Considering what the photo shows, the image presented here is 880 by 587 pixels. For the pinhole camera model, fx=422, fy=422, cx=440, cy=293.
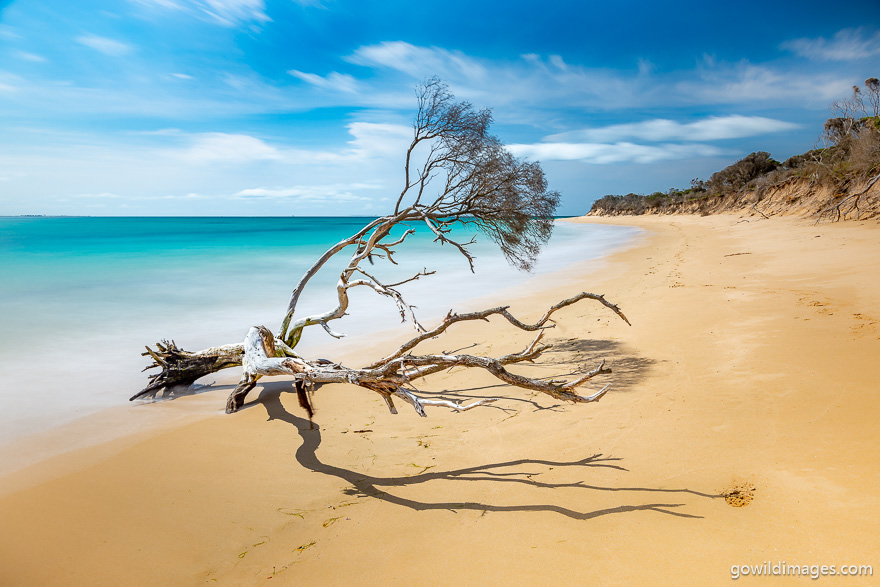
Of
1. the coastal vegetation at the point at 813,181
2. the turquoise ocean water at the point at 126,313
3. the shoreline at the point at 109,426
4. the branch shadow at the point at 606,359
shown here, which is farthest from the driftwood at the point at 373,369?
the coastal vegetation at the point at 813,181

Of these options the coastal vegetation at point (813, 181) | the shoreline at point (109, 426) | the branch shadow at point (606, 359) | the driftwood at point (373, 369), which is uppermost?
the coastal vegetation at point (813, 181)

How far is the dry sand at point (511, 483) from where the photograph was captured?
2506 mm

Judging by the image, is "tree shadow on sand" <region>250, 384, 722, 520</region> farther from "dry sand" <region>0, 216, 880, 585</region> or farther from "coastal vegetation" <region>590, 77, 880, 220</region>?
"coastal vegetation" <region>590, 77, 880, 220</region>

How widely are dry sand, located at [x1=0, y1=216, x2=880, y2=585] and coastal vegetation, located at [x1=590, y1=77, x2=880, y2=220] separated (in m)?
11.9

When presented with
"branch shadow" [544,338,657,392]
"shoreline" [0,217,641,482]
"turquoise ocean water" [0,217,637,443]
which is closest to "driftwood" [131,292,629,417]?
"shoreline" [0,217,641,482]

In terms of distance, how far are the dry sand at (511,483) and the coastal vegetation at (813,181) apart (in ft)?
39.1

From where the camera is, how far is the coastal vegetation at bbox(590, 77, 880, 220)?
16.7 metres

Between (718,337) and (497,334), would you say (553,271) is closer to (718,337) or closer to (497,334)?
(497,334)

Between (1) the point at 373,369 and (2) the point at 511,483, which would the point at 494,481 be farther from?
(1) the point at 373,369

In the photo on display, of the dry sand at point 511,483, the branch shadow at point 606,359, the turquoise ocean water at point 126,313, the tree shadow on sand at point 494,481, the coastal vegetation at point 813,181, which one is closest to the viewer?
the dry sand at point 511,483

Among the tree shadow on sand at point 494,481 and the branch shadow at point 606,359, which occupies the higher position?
the branch shadow at point 606,359

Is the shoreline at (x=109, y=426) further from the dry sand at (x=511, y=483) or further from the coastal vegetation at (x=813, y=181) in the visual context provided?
the coastal vegetation at (x=813, y=181)

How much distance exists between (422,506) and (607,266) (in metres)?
16.3

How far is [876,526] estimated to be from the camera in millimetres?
2287
